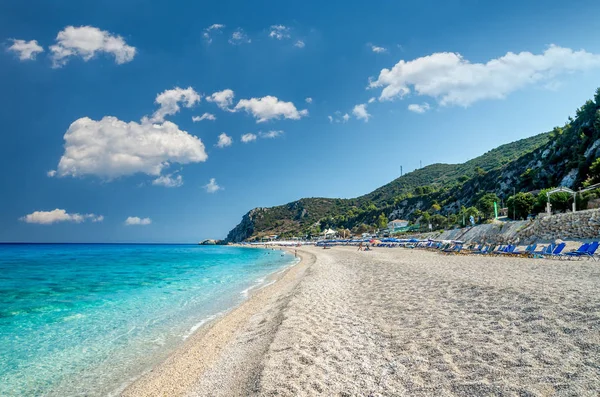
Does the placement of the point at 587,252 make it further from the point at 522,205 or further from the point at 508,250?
the point at 522,205

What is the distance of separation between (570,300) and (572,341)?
265 cm

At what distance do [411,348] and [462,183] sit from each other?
86685 millimetres

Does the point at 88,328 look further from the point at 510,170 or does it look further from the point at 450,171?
the point at 450,171

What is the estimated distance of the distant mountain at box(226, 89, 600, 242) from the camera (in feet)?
163

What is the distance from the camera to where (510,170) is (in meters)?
66.1

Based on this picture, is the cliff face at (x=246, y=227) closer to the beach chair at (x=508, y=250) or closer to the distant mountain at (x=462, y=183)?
the distant mountain at (x=462, y=183)

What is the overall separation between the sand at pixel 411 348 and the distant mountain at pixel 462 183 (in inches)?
1539

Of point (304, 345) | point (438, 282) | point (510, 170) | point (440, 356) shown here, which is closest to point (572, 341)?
point (440, 356)

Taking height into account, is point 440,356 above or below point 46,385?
above

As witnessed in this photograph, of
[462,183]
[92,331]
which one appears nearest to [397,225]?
[462,183]

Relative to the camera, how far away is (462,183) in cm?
8200

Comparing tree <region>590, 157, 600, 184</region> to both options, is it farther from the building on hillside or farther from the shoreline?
the building on hillside

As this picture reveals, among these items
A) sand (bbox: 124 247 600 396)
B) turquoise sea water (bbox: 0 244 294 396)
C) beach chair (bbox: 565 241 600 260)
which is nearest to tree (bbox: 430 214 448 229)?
beach chair (bbox: 565 241 600 260)

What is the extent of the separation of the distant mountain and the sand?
39086 millimetres
